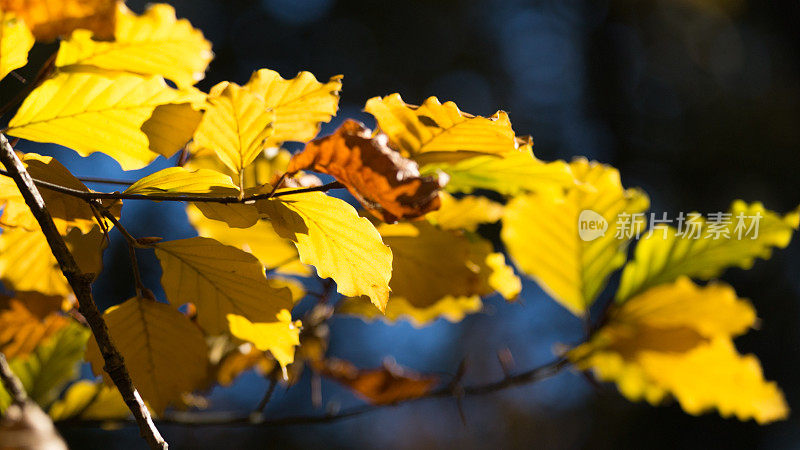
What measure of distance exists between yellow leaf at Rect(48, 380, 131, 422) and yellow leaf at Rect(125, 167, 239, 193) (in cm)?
39

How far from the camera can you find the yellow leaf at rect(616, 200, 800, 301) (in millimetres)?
656

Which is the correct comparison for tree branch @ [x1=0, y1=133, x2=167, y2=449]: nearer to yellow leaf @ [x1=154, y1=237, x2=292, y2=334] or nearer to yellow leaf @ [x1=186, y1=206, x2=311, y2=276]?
yellow leaf @ [x1=154, y1=237, x2=292, y2=334]

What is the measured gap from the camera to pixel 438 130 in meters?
0.40

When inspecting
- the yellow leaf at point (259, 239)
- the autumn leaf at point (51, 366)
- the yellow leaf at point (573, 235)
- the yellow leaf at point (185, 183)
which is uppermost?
the yellow leaf at point (185, 183)

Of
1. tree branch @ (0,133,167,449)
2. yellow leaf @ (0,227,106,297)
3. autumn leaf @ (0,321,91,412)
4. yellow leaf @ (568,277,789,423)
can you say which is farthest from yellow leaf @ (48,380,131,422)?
yellow leaf @ (568,277,789,423)

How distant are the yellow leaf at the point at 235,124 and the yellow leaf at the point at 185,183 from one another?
0.03m

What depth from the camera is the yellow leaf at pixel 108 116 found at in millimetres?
418

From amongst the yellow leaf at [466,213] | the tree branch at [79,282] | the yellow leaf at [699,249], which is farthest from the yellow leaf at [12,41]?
the yellow leaf at [699,249]

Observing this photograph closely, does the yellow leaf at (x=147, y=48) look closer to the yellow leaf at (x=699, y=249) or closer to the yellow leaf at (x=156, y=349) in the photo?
the yellow leaf at (x=156, y=349)

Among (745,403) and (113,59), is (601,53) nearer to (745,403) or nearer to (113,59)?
(745,403)

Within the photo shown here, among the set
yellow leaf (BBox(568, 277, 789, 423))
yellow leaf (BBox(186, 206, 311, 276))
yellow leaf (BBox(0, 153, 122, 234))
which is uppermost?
yellow leaf (BBox(0, 153, 122, 234))

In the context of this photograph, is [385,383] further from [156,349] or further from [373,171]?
[373,171]

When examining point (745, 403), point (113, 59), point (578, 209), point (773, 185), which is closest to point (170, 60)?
point (113, 59)

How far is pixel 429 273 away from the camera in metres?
0.54
